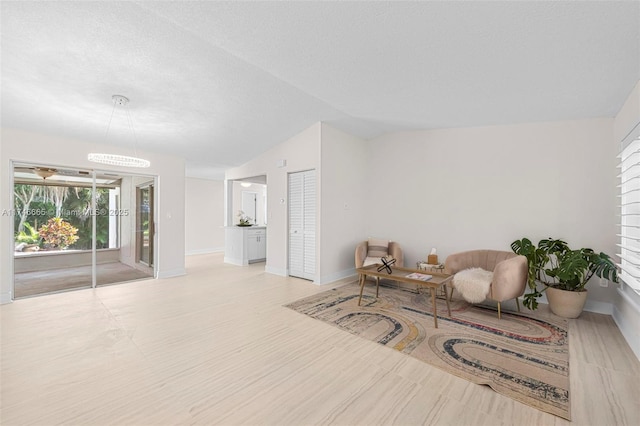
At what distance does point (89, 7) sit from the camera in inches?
88.2

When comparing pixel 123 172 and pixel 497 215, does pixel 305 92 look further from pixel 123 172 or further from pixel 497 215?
pixel 123 172

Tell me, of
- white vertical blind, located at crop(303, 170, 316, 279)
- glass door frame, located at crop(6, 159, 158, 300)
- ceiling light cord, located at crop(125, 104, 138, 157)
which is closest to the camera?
ceiling light cord, located at crop(125, 104, 138, 157)

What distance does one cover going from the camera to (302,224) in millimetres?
5477

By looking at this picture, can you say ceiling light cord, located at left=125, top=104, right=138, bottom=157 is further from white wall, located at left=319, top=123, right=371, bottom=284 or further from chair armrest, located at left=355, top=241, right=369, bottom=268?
chair armrest, located at left=355, top=241, right=369, bottom=268

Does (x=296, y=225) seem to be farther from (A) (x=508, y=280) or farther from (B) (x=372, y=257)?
(A) (x=508, y=280)

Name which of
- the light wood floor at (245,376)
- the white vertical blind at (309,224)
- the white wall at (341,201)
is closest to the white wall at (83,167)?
the light wood floor at (245,376)

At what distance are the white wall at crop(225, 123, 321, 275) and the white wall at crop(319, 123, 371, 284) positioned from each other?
377 millimetres

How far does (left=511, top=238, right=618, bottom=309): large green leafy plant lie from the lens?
3.22 meters

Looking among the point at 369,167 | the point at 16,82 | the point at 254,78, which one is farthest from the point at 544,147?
the point at 16,82

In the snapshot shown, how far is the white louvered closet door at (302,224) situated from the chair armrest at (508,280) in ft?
9.54

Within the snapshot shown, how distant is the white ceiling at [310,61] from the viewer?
84.7 inches

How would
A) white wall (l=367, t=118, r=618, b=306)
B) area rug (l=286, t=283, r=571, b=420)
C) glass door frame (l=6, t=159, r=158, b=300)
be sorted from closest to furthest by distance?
area rug (l=286, t=283, r=571, b=420) < white wall (l=367, t=118, r=618, b=306) < glass door frame (l=6, t=159, r=158, b=300)

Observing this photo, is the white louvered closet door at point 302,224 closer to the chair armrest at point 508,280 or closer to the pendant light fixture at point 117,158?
the pendant light fixture at point 117,158

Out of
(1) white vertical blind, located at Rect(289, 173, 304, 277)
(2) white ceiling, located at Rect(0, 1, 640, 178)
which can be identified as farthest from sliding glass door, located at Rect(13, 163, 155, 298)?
(1) white vertical blind, located at Rect(289, 173, 304, 277)
